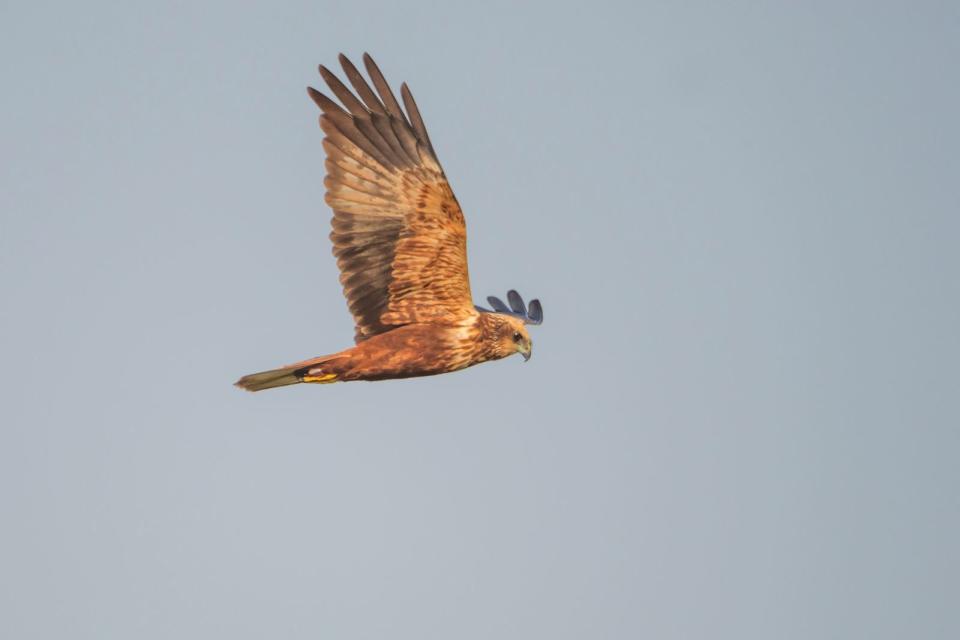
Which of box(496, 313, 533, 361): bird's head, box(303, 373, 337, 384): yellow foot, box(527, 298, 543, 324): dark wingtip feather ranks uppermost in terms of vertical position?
box(527, 298, 543, 324): dark wingtip feather

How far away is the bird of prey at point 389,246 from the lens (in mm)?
15320

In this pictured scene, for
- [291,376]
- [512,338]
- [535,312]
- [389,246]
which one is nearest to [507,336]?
[512,338]

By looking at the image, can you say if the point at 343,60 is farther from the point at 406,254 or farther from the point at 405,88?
the point at 406,254

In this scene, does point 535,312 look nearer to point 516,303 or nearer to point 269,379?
point 516,303

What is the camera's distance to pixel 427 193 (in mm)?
15344

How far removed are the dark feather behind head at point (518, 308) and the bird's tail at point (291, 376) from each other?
336cm

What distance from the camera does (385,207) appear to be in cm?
1547

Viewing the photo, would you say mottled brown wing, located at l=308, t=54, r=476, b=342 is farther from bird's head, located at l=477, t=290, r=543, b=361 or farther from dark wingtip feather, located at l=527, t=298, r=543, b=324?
dark wingtip feather, located at l=527, t=298, r=543, b=324

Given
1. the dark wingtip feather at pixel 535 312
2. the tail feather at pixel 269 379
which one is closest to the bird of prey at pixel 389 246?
the tail feather at pixel 269 379

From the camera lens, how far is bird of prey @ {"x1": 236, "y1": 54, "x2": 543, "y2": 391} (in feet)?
50.3

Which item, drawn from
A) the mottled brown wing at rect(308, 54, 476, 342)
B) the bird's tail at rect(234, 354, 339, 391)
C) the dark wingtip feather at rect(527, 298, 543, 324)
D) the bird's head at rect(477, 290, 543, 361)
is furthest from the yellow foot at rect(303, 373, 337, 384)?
the dark wingtip feather at rect(527, 298, 543, 324)

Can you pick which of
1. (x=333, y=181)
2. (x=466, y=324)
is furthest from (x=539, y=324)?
(x=333, y=181)

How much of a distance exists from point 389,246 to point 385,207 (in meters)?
0.37

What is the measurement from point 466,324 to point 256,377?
202 centimetres
